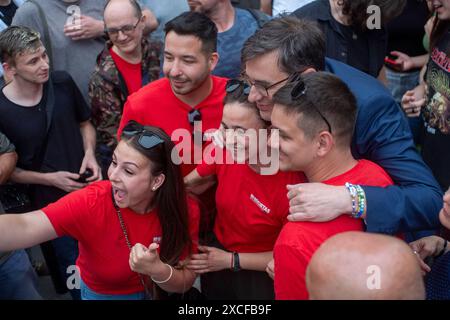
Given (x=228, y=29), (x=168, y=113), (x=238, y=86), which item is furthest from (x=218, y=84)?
(x=228, y=29)

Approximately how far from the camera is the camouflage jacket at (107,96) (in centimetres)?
331

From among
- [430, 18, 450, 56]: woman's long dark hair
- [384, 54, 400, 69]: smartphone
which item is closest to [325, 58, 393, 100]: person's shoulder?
[430, 18, 450, 56]: woman's long dark hair

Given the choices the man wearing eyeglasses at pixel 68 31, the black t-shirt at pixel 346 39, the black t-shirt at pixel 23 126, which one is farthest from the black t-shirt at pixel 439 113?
the black t-shirt at pixel 23 126

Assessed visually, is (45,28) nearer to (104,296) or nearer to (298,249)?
(104,296)

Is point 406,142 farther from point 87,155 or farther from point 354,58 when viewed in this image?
point 87,155

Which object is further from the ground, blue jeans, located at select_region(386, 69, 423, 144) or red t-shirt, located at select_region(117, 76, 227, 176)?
red t-shirt, located at select_region(117, 76, 227, 176)

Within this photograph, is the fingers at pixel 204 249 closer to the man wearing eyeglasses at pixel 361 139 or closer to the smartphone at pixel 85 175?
the man wearing eyeglasses at pixel 361 139

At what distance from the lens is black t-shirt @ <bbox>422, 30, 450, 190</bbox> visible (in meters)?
3.09

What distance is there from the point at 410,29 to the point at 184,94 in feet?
7.29

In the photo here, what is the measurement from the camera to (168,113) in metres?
2.82

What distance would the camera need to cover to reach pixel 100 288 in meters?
2.38

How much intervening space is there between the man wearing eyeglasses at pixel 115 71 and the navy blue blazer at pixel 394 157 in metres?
1.56

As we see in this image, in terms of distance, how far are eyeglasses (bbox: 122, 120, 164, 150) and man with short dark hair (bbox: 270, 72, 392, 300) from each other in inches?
20.9

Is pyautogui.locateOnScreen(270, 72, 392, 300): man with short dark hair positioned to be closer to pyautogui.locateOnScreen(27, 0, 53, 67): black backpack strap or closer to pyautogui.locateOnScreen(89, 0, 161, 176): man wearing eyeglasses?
pyautogui.locateOnScreen(89, 0, 161, 176): man wearing eyeglasses
